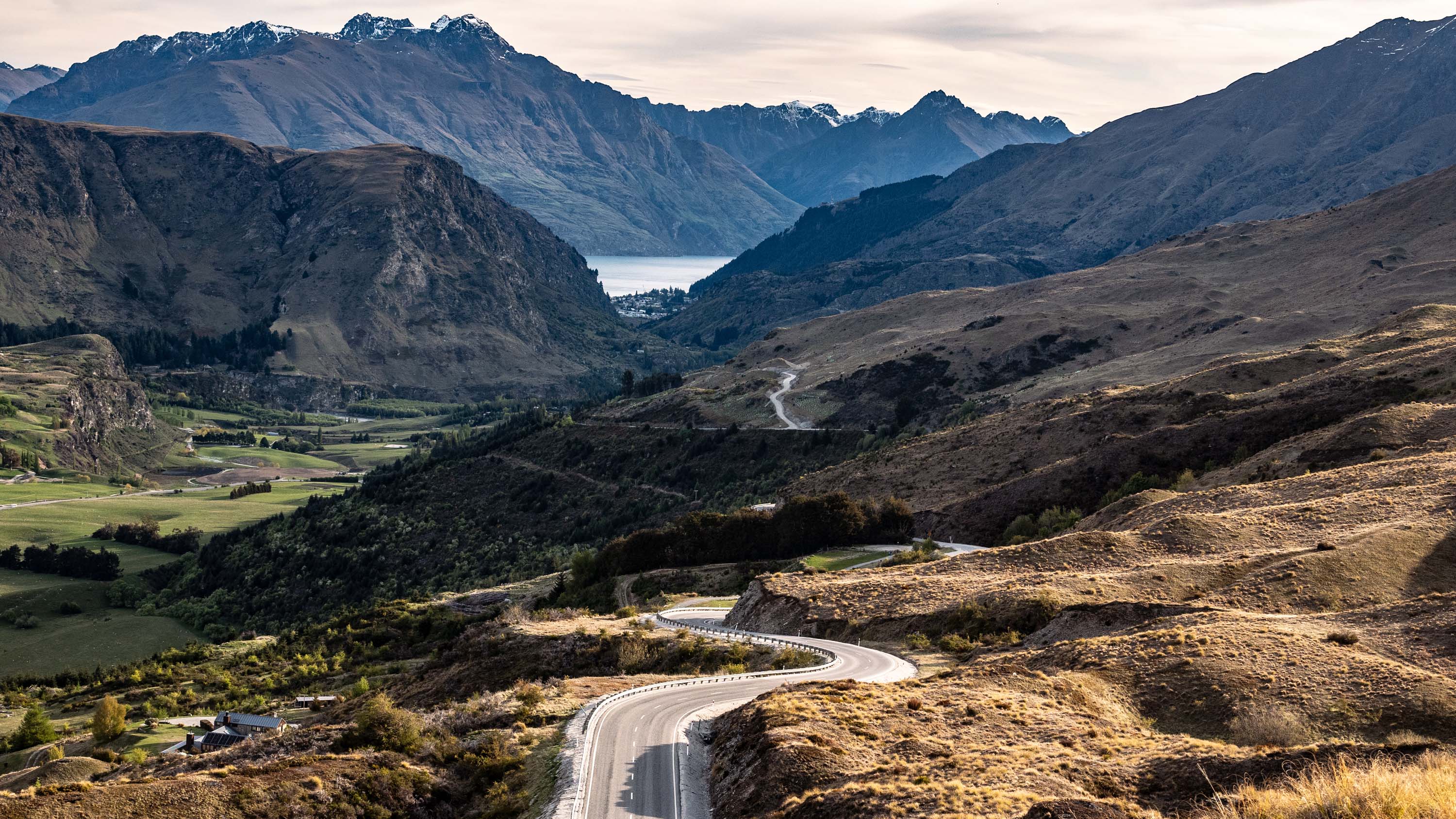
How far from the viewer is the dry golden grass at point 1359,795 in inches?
733

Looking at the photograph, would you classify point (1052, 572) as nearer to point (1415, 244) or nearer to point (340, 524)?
point (340, 524)

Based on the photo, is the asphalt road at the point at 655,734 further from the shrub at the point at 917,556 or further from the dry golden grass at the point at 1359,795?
the shrub at the point at 917,556

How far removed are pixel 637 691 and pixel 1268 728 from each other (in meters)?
19.2

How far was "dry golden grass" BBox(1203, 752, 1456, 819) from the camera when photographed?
1862 cm

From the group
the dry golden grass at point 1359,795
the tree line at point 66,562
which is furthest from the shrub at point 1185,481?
the tree line at point 66,562

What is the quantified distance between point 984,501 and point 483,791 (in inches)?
2205

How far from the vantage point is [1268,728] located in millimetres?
28938

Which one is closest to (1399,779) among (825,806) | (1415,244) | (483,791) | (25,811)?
(825,806)

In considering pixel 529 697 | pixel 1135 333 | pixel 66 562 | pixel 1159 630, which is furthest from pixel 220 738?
pixel 1135 333

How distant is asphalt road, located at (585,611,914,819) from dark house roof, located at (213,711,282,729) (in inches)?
908

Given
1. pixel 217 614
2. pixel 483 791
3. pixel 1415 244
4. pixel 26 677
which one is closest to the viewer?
pixel 483 791

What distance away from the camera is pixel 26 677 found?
9544 centimetres

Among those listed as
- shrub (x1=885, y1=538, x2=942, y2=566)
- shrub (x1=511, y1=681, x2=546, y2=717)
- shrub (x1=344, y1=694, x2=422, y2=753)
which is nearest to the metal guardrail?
shrub (x1=511, y1=681, x2=546, y2=717)

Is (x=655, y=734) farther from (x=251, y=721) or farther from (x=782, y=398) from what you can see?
(x=782, y=398)
